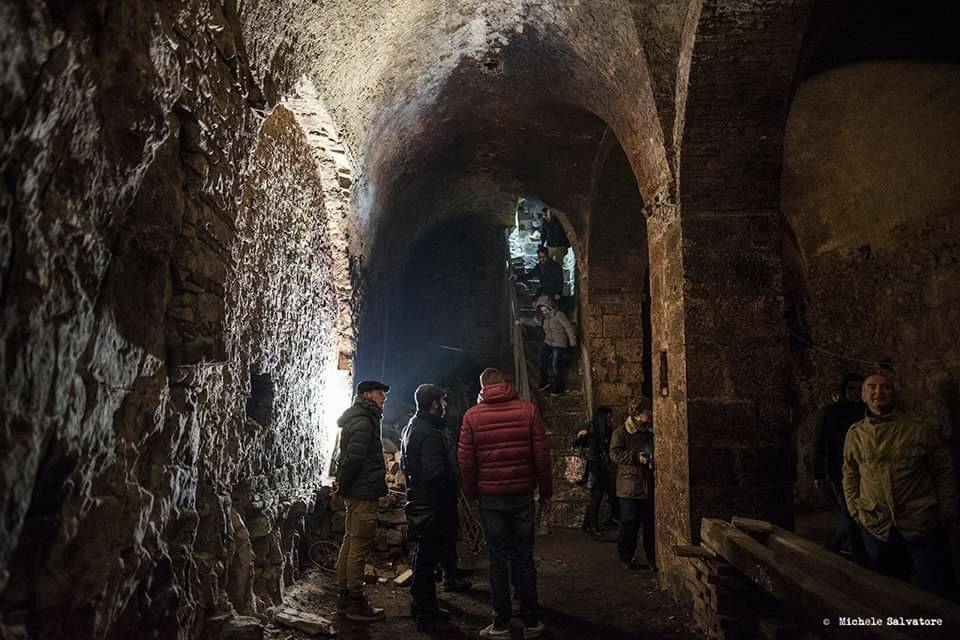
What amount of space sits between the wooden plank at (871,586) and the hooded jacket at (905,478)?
1.47ft

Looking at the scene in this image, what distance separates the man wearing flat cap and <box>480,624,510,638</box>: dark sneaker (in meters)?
0.70

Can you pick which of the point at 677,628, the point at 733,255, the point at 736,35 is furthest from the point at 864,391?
the point at 736,35

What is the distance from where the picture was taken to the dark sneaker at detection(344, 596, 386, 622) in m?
4.08

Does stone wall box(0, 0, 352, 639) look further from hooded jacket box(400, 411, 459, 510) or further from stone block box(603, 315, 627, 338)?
stone block box(603, 315, 627, 338)

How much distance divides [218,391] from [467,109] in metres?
4.50

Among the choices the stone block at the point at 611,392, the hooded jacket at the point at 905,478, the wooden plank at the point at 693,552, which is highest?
the stone block at the point at 611,392

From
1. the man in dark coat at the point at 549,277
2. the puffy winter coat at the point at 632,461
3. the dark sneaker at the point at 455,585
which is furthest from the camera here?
the man in dark coat at the point at 549,277

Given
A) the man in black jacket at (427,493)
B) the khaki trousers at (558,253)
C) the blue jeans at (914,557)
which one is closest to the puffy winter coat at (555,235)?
the khaki trousers at (558,253)

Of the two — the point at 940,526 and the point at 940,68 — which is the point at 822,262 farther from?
the point at 940,526

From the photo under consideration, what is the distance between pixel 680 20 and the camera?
409 centimetres

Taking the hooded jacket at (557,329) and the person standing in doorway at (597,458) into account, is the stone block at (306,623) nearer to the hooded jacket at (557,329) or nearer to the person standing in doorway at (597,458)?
the person standing in doorway at (597,458)

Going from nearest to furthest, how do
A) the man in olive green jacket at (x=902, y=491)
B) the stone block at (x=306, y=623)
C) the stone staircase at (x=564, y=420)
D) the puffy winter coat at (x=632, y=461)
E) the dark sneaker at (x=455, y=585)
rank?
the man in olive green jacket at (x=902, y=491) < the stone block at (x=306, y=623) < the dark sneaker at (x=455, y=585) < the puffy winter coat at (x=632, y=461) < the stone staircase at (x=564, y=420)

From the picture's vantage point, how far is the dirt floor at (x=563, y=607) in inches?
155

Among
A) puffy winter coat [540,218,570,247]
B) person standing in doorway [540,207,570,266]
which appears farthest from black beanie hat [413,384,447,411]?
puffy winter coat [540,218,570,247]
